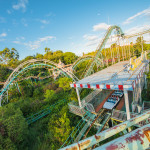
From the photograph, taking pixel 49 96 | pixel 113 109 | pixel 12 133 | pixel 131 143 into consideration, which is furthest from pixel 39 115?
pixel 131 143

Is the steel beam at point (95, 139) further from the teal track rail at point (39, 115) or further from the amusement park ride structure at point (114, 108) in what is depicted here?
the teal track rail at point (39, 115)

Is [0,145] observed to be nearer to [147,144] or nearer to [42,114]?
[42,114]

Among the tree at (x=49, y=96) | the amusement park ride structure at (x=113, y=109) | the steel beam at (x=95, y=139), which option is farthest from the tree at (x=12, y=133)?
the steel beam at (x=95, y=139)

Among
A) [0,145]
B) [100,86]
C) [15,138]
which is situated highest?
[100,86]

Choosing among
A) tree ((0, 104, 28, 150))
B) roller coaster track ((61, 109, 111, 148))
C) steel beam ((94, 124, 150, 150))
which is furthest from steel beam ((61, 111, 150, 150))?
tree ((0, 104, 28, 150))

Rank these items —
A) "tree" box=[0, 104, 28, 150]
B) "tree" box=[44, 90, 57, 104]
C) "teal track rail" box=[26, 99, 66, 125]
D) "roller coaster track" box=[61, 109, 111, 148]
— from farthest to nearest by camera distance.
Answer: "tree" box=[44, 90, 57, 104] → "teal track rail" box=[26, 99, 66, 125] → "roller coaster track" box=[61, 109, 111, 148] → "tree" box=[0, 104, 28, 150]

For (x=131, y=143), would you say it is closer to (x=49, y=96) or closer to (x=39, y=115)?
(x=39, y=115)

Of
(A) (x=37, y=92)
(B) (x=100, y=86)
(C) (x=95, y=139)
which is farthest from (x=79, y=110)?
(A) (x=37, y=92)

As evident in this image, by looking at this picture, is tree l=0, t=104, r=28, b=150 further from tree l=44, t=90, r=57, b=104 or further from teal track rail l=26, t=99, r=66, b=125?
tree l=44, t=90, r=57, b=104

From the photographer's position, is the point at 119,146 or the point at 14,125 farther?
the point at 14,125

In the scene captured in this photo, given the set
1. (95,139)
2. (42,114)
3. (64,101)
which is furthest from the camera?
(64,101)

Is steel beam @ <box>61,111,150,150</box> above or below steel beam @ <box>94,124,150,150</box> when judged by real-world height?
below
